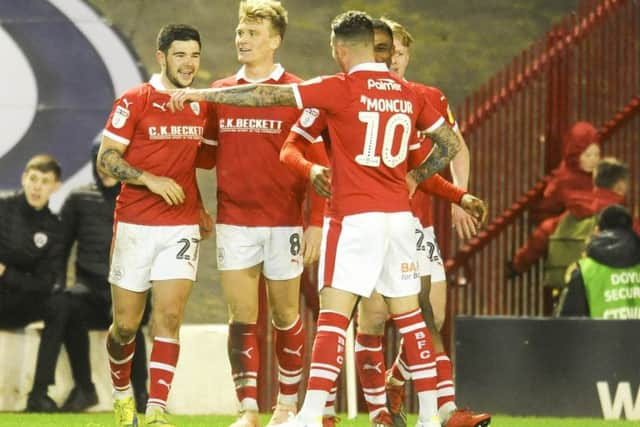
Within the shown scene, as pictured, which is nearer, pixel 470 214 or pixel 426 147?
pixel 470 214

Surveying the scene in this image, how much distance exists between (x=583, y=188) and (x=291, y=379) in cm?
416

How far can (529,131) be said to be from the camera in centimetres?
1236

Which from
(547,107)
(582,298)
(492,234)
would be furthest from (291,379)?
(547,107)

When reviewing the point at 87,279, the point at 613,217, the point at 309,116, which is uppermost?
the point at 309,116

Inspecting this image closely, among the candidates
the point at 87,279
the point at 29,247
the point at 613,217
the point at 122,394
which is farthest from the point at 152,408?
the point at 613,217

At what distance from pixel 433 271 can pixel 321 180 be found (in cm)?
149

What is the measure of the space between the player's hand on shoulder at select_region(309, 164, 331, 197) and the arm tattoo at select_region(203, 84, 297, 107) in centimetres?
34

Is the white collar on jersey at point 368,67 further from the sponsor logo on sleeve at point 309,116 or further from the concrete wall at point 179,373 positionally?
the concrete wall at point 179,373

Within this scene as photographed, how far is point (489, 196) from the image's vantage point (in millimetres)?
12367

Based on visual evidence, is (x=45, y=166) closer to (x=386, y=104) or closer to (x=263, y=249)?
(x=263, y=249)

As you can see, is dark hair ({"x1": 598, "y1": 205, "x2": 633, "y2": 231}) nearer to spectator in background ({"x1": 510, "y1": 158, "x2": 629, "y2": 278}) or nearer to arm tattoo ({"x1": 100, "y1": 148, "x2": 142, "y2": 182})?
spectator in background ({"x1": 510, "y1": 158, "x2": 629, "y2": 278})

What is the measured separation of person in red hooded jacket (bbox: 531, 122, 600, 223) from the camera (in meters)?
11.8

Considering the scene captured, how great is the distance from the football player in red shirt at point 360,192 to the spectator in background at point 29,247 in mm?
3710

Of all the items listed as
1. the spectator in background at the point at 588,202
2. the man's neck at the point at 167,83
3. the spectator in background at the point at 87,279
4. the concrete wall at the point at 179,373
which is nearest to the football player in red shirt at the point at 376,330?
the man's neck at the point at 167,83
